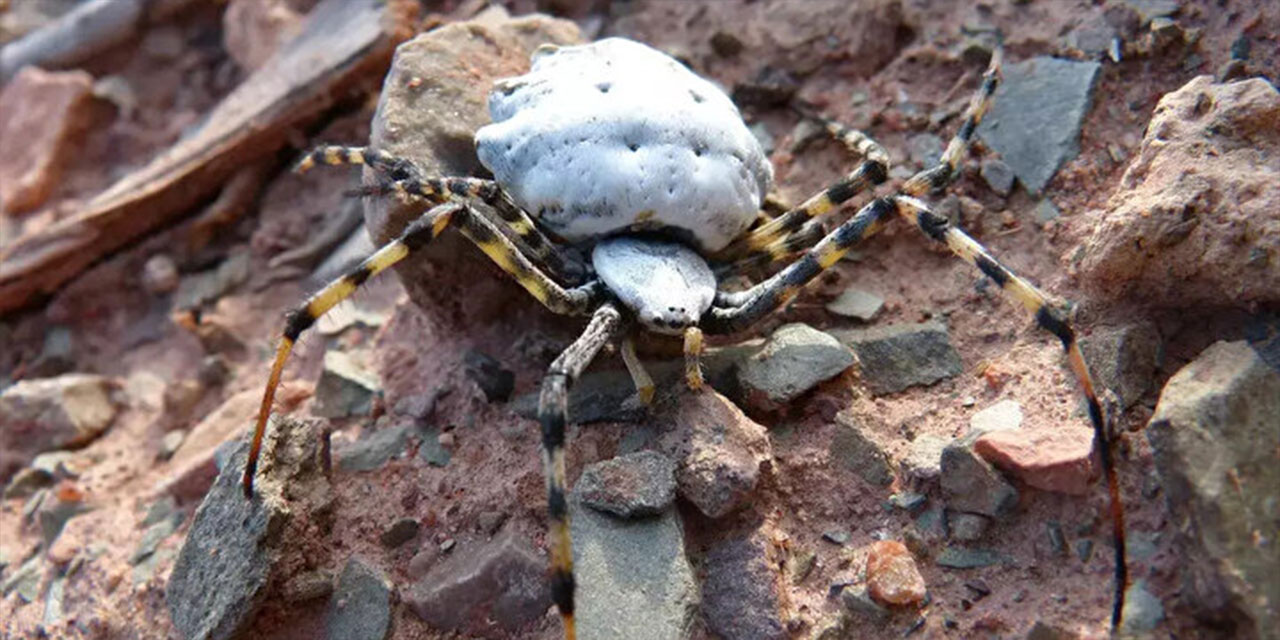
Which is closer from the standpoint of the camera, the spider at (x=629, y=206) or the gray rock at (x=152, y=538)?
the spider at (x=629, y=206)

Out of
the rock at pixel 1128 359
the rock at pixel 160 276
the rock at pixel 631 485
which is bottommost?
the rock at pixel 160 276

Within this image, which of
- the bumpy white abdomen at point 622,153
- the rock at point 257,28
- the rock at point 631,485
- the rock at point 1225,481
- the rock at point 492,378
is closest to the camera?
the rock at point 1225,481

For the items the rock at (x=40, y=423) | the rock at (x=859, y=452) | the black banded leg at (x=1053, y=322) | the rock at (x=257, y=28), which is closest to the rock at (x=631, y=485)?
the rock at (x=859, y=452)

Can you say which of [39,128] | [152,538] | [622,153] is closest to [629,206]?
[622,153]

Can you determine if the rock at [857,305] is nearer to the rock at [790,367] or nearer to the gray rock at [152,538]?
the rock at [790,367]

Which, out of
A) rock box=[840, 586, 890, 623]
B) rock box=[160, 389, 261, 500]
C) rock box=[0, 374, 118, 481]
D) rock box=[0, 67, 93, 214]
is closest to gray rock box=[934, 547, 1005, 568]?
rock box=[840, 586, 890, 623]

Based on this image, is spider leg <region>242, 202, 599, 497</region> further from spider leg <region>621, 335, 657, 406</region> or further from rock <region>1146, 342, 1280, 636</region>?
rock <region>1146, 342, 1280, 636</region>

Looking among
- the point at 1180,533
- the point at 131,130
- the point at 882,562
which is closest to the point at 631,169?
the point at 882,562
